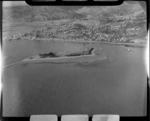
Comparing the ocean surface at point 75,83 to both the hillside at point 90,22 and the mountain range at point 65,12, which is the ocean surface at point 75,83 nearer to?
the hillside at point 90,22

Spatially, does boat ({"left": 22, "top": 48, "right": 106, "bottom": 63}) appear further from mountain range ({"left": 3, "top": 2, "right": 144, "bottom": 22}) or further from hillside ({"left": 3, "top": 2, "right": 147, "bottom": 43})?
mountain range ({"left": 3, "top": 2, "right": 144, "bottom": 22})

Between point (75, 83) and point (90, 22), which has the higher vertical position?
point (90, 22)

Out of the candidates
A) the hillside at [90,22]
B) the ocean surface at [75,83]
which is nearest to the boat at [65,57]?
the ocean surface at [75,83]

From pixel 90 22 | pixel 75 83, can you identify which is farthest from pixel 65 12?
pixel 75 83

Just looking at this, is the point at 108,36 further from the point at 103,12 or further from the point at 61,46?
the point at 61,46

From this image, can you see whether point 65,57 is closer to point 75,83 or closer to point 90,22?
point 75,83

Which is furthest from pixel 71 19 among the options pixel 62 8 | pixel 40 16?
pixel 40 16
